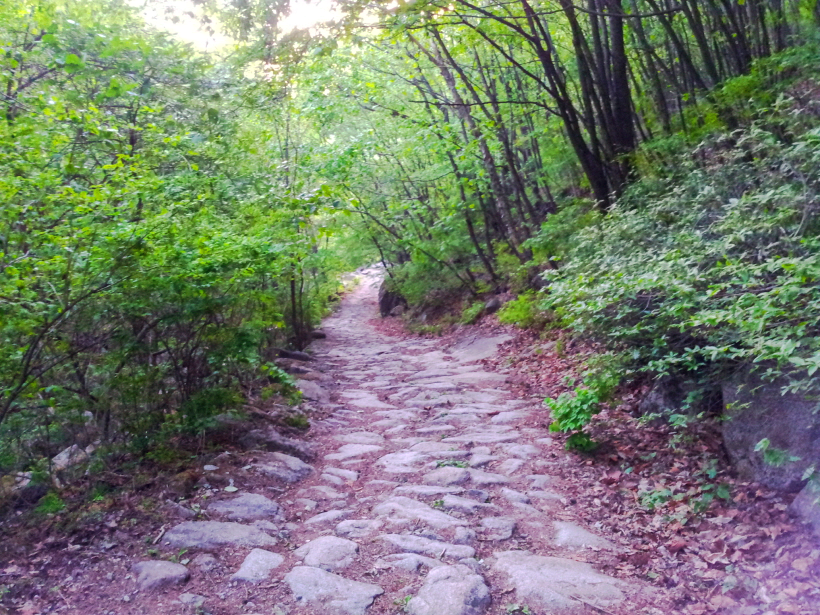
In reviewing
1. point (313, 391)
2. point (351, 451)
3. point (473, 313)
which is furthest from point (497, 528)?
point (473, 313)

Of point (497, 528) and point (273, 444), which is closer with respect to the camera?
point (497, 528)

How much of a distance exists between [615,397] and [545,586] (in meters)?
3.18

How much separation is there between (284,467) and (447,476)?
57.8 inches

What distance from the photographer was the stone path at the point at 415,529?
10.9ft

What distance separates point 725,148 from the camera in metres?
6.23

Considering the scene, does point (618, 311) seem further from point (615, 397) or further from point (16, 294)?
point (16, 294)

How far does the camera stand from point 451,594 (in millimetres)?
3258

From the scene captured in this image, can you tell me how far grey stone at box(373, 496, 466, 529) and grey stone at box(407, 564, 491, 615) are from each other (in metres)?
0.70

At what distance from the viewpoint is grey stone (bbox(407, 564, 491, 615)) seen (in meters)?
3.14

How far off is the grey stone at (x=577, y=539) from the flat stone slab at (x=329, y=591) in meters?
1.39

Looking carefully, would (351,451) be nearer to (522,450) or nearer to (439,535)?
(522,450)

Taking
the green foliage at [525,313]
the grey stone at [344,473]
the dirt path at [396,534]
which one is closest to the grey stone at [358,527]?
the dirt path at [396,534]

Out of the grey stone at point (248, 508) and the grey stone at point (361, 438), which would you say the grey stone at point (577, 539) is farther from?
the grey stone at point (361, 438)

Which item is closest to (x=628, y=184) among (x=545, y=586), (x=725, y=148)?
(x=725, y=148)
